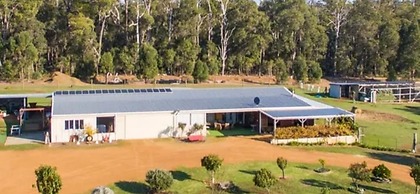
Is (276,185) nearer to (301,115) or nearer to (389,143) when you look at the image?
(301,115)

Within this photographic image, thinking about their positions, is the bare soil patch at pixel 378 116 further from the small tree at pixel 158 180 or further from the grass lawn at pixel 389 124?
the small tree at pixel 158 180

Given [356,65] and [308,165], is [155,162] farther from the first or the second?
[356,65]

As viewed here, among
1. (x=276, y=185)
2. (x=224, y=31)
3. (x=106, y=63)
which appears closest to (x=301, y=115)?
(x=276, y=185)

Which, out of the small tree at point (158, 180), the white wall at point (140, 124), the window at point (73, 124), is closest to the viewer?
the small tree at point (158, 180)

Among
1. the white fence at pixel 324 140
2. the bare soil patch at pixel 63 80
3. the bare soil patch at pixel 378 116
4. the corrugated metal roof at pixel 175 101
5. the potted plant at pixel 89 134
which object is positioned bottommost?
the white fence at pixel 324 140

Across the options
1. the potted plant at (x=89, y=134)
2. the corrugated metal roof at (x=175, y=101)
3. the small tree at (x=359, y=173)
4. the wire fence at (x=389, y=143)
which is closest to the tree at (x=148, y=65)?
the corrugated metal roof at (x=175, y=101)

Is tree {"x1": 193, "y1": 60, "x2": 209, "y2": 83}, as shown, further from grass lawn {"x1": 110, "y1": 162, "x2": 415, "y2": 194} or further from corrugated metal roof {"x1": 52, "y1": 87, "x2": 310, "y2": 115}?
grass lawn {"x1": 110, "y1": 162, "x2": 415, "y2": 194}

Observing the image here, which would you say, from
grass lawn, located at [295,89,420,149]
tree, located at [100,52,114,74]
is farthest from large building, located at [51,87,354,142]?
tree, located at [100,52,114,74]

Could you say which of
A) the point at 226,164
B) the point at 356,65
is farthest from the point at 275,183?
the point at 356,65
